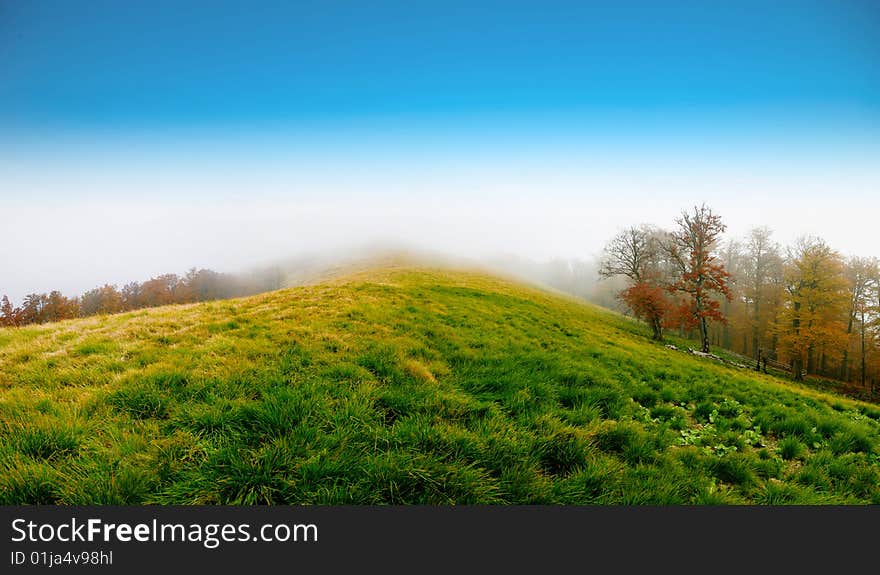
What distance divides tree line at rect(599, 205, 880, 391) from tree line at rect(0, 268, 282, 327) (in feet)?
106

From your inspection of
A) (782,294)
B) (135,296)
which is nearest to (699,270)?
(782,294)

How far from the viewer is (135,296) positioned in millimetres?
66062

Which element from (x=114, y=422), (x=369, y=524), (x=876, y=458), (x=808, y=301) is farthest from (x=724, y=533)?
(x=808, y=301)

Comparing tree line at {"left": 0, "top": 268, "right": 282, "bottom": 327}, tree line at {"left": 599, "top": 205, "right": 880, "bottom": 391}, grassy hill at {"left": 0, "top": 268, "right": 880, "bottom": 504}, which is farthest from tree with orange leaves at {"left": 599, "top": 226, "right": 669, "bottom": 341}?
tree line at {"left": 0, "top": 268, "right": 282, "bottom": 327}

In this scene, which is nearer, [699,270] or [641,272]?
[699,270]

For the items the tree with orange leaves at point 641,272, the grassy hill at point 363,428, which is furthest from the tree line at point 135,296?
the tree with orange leaves at point 641,272

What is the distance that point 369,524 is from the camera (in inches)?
104

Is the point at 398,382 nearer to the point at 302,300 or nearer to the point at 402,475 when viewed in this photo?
the point at 402,475

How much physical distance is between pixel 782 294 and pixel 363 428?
4017 cm

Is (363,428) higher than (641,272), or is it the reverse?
(641,272)

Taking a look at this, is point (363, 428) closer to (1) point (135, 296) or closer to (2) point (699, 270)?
(2) point (699, 270)

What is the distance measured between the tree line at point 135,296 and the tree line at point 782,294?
106 ft

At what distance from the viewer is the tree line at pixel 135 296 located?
34359mm

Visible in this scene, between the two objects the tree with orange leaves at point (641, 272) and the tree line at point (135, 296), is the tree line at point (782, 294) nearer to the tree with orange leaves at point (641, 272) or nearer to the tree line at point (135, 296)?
the tree with orange leaves at point (641, 272)
